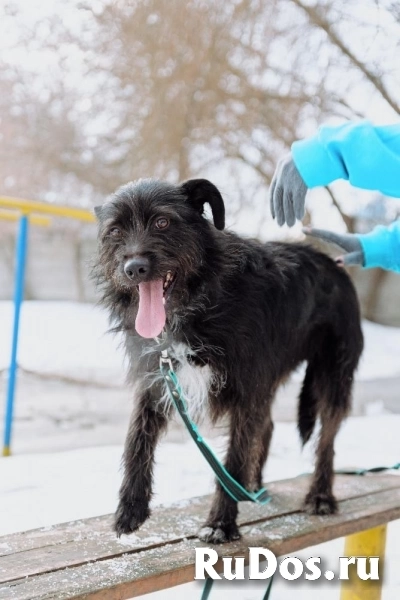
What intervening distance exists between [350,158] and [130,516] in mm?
1418

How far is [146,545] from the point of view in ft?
6.83

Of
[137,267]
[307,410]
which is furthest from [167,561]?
[307,410]

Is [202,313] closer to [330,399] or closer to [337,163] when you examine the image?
[337,163]

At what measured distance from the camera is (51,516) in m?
2.89

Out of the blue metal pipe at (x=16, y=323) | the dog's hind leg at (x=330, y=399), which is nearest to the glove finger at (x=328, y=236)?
the dog's hind leg at (x=330, y=399)

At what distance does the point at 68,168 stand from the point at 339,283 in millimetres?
9161

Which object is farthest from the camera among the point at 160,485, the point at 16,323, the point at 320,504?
the point at 16,323

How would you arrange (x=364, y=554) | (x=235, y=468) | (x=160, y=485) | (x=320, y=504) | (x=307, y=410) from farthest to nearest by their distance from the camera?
(x=160, y=485) < (x=307, y=410) < (x=364, y=554) < (x=320, y=504) < (x=235, y=468)

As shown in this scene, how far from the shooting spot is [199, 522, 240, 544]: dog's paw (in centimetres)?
216

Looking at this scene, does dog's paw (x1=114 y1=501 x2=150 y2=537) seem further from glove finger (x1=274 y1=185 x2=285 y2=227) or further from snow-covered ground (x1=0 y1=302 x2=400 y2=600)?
glove finger (x1=274 y1=185 x2=285 y2=227)

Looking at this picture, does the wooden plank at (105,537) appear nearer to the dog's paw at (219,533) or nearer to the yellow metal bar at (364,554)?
the dog's paw at (219,533)

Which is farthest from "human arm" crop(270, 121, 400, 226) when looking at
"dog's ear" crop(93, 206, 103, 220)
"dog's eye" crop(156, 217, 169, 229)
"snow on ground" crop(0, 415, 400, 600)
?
"snow on ground" crop(0, 415, 400, 600)

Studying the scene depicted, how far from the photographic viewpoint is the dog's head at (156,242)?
1899 millimetres

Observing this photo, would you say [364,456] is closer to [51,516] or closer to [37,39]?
[51,516]
